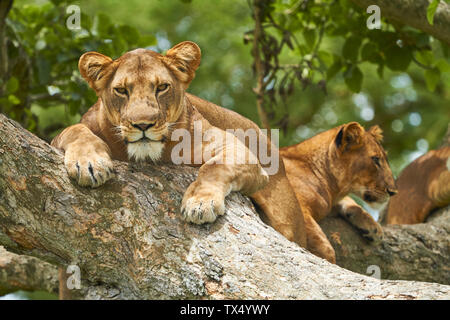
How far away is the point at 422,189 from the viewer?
701 centimetres

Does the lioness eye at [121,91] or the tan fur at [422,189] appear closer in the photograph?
the lioness eye at [121,91]

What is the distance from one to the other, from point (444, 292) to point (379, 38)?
10.6ft

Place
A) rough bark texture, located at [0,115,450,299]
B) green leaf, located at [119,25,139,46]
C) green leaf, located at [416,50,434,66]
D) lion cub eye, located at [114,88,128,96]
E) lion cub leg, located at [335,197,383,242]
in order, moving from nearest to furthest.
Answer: rough bark texture, located at [0,115,450,299] < lion cub eye, located at [114,88,128,96] < lion cub leg, located at [335,197,383,242] < green leaf, located at [119,25,139,46] < green leaf, located at [416,50,434,66]

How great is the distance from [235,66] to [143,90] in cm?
695

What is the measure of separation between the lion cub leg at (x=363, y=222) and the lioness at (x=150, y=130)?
1669 mm

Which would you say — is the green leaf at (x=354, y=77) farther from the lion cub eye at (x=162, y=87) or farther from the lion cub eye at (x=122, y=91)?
the lion cub eye at (x=122, y=91)

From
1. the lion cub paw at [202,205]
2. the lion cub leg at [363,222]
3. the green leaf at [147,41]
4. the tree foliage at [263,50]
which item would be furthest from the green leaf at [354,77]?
the lion cub paw at [202,205]

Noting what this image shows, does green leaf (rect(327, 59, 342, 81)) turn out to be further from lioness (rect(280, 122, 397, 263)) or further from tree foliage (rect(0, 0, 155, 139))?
tree foliage (rect(0, 0, 155, 139))

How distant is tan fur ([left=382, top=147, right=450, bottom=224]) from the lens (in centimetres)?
678

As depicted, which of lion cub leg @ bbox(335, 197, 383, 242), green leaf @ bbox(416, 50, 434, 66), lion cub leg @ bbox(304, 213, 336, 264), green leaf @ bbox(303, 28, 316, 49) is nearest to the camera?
lion cub leg @ bbox(304, 213, 336, 264)

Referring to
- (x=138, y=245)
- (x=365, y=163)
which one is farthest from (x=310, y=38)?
(x=138, y=245)

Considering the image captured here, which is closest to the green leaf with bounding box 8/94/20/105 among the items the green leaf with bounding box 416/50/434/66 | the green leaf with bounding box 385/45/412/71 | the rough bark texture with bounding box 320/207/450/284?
the rough bark texture with bounding box 320/207/450/284

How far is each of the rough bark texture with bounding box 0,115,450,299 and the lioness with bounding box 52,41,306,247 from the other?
11 centimetres

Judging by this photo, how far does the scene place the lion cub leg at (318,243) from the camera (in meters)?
4.99
